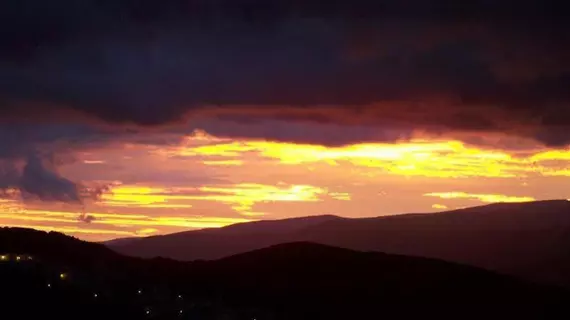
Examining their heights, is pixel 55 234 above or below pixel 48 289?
above

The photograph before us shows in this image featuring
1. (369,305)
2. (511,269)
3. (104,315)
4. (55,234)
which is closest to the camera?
(104,315)

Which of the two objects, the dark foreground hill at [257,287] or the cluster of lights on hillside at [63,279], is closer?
the dark foreground hill at [257,287]

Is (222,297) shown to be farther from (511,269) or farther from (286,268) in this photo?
(511,269)

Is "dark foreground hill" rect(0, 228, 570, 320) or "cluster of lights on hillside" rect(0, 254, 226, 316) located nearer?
"dark foreground hill" rect(0, 228, 570, 320)

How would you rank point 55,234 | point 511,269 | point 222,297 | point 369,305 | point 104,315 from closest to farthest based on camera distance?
point 104,315
point 222,297
point 369,305
point 55,234
point 511,269

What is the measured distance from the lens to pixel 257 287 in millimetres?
91250

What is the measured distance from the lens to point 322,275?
10081 centimetres

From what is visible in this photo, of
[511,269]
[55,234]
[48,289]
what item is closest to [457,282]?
[55,234]

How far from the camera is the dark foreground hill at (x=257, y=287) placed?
63125 millimetres

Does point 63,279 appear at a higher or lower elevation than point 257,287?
lower

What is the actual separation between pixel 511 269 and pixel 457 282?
309ft

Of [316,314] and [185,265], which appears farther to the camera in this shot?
[185,265]

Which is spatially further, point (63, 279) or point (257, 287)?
point (257, 287)

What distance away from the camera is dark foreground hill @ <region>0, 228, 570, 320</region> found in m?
63.1
